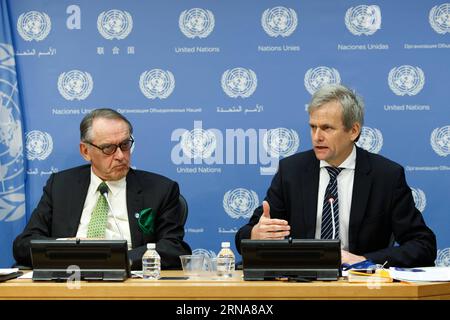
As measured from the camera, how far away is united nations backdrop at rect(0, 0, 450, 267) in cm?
504

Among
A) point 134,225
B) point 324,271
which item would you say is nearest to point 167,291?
point 324,271

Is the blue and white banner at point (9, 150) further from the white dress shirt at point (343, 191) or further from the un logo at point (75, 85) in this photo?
the white dress shirt at point (343, 191)

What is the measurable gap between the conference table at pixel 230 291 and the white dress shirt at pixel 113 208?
43.6 inches

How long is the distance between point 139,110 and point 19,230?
119cm

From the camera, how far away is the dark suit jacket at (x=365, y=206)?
382 centimetres

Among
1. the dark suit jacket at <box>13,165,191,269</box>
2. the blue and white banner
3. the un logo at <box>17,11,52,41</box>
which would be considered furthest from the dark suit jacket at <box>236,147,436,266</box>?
the un logo at <box>17,11,52,41</box>

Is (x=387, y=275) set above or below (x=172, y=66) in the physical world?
below

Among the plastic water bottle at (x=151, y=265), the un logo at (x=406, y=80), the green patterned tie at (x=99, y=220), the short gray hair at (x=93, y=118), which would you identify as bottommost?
the plastic water bottle at (x=151, y=265)

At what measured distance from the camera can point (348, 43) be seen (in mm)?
5043

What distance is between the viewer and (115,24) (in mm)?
5152

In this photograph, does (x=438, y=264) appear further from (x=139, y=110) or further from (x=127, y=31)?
(x=127, y=31)

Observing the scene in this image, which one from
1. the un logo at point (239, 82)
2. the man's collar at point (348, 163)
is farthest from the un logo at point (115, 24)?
the man's collar at point (348, 163)

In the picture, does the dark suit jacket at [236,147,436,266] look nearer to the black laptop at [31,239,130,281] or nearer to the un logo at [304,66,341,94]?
the black laptop at [31,239,130,281]

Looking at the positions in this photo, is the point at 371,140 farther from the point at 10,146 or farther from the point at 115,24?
the point at 10,146
